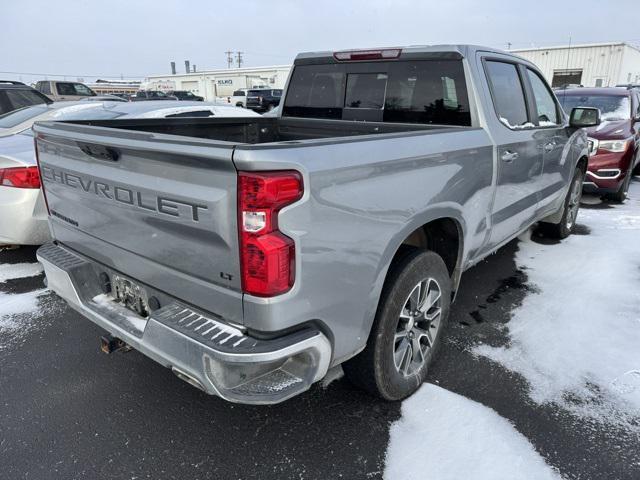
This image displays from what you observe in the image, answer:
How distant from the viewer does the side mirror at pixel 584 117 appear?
447 centimetres

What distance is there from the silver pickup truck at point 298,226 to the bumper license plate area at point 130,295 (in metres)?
Answer: 0.01

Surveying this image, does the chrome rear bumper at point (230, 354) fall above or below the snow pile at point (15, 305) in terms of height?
above

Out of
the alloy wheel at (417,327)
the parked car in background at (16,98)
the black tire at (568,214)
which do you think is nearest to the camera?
the alloy wheel at (417,327)

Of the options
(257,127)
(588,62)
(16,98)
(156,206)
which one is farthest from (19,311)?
(588,62)

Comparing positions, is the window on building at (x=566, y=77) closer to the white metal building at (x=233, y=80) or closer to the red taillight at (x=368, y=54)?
the white metal building at (x=233, y=80)

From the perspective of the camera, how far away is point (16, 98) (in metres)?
10.1

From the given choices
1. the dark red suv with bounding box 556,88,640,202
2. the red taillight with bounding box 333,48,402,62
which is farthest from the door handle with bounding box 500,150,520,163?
the dark red suv with bounding box 556,88,640,202

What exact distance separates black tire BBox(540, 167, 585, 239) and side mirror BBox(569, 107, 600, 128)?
0.98 m

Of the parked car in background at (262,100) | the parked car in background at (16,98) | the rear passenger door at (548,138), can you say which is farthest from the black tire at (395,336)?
the parked car in background at (262,100)

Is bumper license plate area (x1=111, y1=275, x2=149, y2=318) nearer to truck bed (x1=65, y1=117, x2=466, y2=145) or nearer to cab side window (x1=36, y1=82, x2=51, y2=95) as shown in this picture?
truck bed (x1=65, y1=117, x2=466, y2=145)

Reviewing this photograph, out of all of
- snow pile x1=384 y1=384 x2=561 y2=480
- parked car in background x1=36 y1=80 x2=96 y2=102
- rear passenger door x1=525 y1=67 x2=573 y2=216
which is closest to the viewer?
snow pile x1=384 y1=384 x2=561 y2=480

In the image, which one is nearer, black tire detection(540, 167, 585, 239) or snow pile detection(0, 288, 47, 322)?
snow pile detection(0, 288, 47, 322)

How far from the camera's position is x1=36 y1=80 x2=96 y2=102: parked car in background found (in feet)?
66.5

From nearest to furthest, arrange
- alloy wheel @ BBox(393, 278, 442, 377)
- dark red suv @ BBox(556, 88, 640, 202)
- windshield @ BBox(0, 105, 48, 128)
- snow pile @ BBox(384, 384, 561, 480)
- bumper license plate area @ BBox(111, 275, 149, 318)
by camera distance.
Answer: snow pile @ BBox(384, 384, 561, 480)
bumper license plate area @ BBox(111, 275, 149, 318)
alloy wheel @ BBox(393, 278, 442, 377)
windshield @ BBox(0, 105, 48, 128)
dark red suv @ BBox(556, 88, 640, 202)
